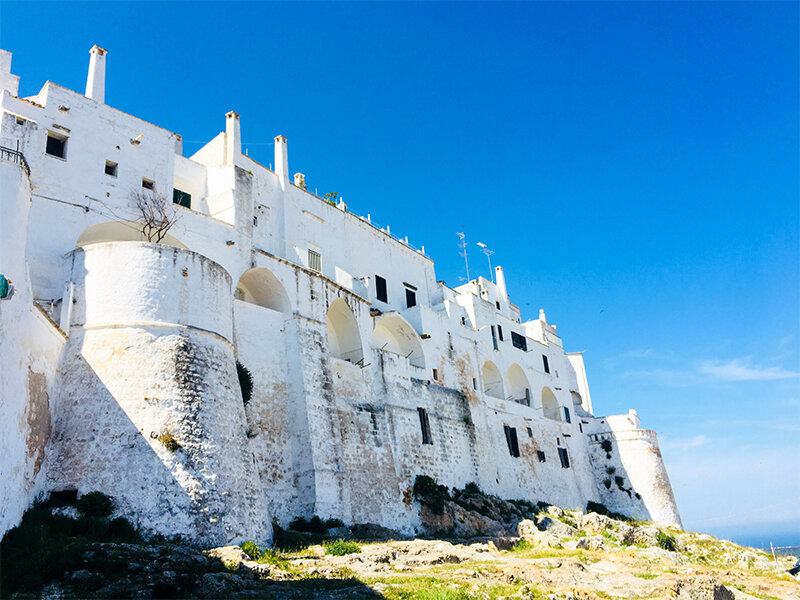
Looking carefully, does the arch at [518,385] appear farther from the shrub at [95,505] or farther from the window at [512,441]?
the shrub at [95,505]

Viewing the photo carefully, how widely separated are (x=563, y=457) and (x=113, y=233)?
3298cm

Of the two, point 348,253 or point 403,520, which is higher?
point 348,253

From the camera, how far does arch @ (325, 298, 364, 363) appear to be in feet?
102

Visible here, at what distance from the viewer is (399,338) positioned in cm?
3606

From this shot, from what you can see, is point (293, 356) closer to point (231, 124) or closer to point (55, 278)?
point (55, 278)

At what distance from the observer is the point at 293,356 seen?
2650cm

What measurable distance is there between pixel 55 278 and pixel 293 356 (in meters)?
9.14

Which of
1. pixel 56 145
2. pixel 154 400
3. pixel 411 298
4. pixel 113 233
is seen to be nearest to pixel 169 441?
pixel 154 400

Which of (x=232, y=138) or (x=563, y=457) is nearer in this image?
(x=232, y=138)

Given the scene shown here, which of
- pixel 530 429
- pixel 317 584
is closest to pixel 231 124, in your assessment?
pixel 317 584

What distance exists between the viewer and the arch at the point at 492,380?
138ft

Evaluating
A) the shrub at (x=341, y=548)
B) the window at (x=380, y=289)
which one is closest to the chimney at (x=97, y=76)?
the window at (x=380, y=289)

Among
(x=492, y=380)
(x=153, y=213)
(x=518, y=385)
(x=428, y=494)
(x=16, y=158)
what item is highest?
(x=153, y=213)

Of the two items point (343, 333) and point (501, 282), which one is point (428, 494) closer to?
point (343, 333)
